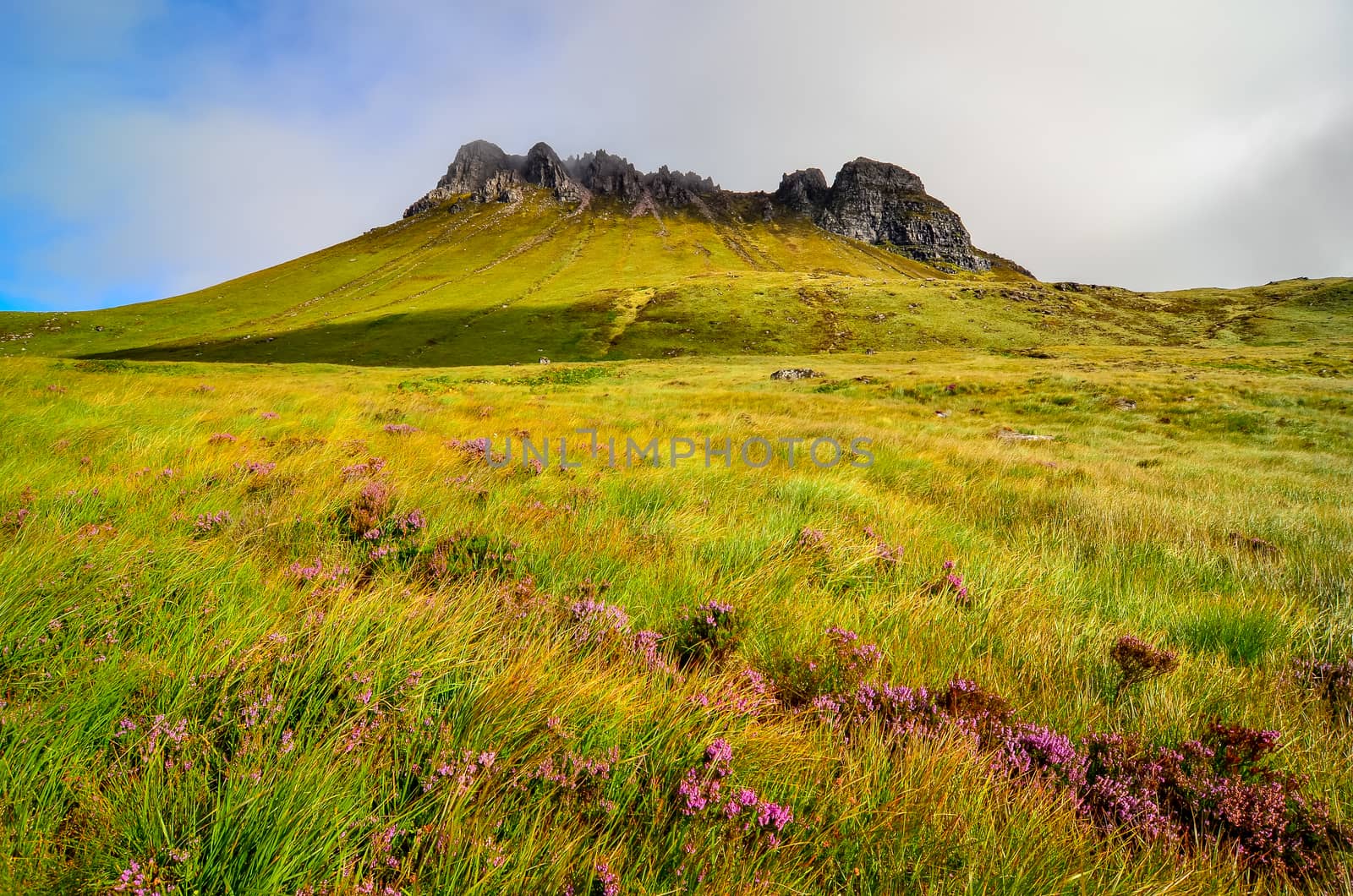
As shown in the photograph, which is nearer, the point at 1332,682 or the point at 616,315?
the point at 1332,682

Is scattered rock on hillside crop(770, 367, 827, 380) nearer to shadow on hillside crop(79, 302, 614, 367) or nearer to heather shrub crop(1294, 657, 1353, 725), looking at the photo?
shadow on hillside crop(79, 302, 614, 367)

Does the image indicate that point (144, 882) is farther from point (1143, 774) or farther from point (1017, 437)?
point (1017, 437)

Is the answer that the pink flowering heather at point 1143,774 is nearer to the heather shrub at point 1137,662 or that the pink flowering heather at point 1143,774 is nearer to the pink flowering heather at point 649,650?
the heather shrub at point 1137,662

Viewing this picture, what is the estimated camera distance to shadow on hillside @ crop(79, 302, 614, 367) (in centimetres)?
6081

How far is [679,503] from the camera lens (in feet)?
13.1

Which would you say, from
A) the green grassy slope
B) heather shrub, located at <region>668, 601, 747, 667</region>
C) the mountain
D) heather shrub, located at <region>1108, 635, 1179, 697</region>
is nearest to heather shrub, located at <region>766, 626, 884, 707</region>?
heather shrub, located at <region>668, 601, 747, 667</region>

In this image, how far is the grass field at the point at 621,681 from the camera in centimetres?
112

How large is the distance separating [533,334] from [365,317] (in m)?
36.6

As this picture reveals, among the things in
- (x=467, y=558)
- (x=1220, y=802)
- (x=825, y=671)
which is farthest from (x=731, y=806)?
(x=467, y=558)

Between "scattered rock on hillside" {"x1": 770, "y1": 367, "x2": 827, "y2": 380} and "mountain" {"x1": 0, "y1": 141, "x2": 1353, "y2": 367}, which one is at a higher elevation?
"mountain" {"x1": 0, "y1": 141, "x2": 1353, "y2": 367}

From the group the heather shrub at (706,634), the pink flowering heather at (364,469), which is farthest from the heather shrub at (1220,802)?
A: the pink flowering heather at (364,469)

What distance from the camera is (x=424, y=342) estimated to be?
66.3 m

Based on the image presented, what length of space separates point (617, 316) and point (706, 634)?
75.7 metres

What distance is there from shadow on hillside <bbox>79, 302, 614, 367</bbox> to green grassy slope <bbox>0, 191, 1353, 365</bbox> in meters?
0.39
